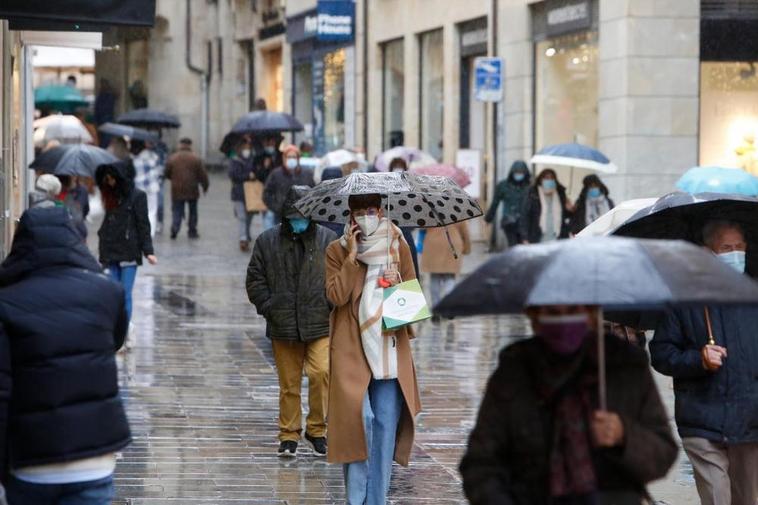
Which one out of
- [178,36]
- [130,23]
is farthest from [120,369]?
[178,36]

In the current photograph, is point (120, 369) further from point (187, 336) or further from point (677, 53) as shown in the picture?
point (677, 53)

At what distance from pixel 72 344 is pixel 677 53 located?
18473 mm

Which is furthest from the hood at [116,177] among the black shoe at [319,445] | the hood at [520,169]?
the hood at [520,169]

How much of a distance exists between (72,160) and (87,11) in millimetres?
7164

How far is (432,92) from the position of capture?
107ft

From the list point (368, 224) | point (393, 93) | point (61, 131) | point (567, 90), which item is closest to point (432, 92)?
point (393, 93)

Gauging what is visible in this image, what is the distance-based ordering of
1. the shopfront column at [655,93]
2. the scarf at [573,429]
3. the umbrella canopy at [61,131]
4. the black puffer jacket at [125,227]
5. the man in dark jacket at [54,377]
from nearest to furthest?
the scarf at [573,429] → the man in dark jacket at [54,377] → the black puffer jacket at [125,227] → the shopfront column at [655,93] → the umbrella canopy at [61,131]

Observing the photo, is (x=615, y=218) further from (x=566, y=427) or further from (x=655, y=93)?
(x=655, y=93)

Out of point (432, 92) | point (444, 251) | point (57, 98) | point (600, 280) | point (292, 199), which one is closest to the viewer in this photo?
point (600, 280)

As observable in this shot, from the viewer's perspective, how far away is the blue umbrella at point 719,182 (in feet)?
28.5

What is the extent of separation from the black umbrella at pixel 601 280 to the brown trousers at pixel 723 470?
2497mm

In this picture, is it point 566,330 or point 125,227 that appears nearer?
point 566,330

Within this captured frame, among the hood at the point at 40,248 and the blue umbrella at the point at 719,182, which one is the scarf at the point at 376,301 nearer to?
the blue umbrella at the point at 719,182

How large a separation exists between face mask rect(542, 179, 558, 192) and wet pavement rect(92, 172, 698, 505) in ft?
8.79
